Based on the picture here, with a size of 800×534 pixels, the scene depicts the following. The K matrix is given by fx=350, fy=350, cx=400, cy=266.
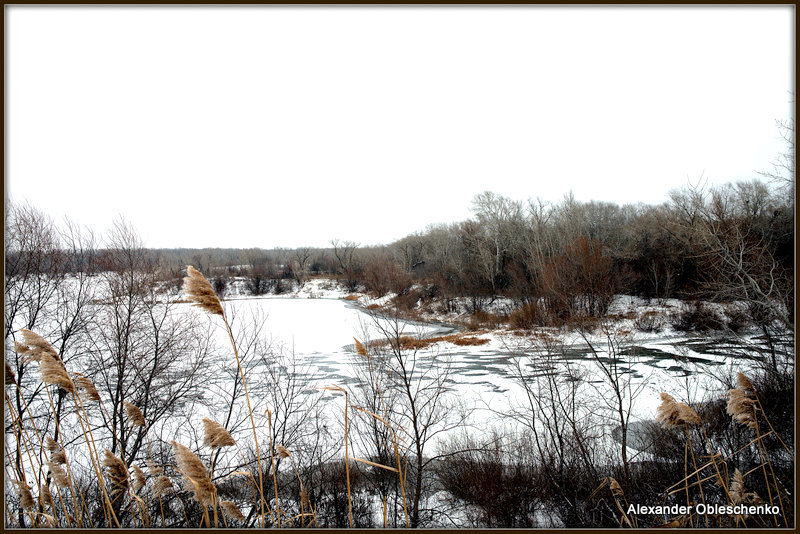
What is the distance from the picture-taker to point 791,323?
12.5 metres

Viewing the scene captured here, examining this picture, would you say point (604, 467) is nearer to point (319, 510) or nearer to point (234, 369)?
point (319, 510)

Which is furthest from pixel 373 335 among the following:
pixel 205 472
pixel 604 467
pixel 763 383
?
pixel 205 472

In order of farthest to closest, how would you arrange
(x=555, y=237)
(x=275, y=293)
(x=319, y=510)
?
(x=275, y=293), (x=555, y=237), (x=319, y=510)

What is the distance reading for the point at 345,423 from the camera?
309 centimetres

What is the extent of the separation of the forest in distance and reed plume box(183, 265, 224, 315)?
0.03 meters

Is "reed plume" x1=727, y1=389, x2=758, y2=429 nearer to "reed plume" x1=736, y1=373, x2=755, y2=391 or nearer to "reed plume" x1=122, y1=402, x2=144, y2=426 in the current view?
"reed plume" x1=736, y1=373, x2=755, y2=391

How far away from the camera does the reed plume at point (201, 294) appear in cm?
296

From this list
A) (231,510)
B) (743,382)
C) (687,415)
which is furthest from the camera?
(743,382)

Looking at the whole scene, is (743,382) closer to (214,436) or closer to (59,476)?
(214,436)

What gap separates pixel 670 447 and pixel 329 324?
2951 centimetres

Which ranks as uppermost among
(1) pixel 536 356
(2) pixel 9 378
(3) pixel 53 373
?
(3) pixel 53 373

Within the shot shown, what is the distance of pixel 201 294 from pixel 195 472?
139 centimetres

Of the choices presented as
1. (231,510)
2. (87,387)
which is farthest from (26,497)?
(231,510)

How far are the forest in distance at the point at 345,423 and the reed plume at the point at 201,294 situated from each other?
25 mm
